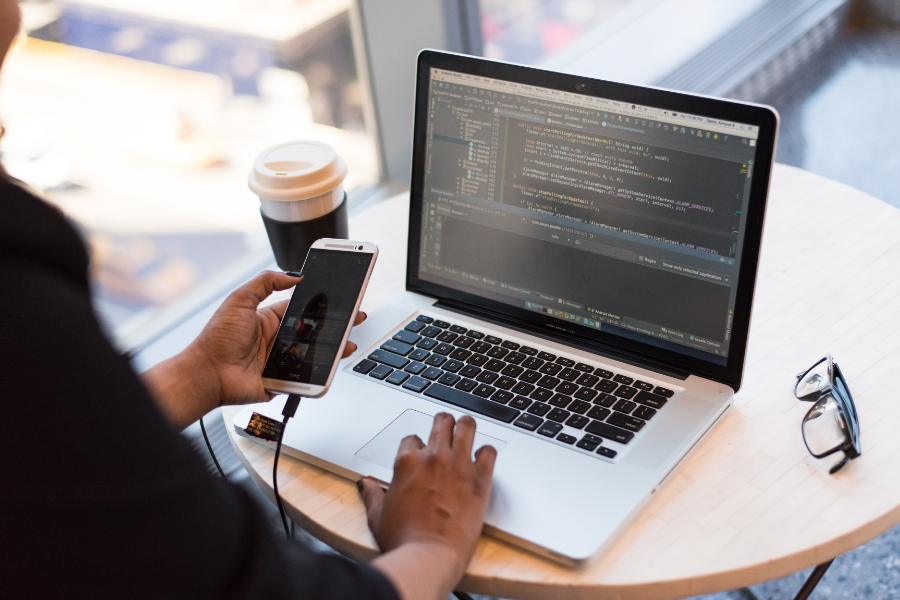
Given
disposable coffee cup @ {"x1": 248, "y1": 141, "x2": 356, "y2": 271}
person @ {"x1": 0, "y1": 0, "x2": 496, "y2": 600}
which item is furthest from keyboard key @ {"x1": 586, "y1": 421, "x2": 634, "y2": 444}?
disposable coffee cup @ {"x1": 248, "y1": 141, "x2": 356, "y2": 271}

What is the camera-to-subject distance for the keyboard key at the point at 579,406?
822 millimetres

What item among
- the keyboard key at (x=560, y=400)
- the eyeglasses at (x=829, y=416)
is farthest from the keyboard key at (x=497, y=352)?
the eyeglasses at (x=829, y=416)

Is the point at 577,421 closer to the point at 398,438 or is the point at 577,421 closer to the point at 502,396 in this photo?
the point at 502,396

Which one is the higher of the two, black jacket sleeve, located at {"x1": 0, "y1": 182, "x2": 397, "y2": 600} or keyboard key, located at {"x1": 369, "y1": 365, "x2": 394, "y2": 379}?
black jacket sleeve, located at {"x1": 0, "y1": 182, "x2": 397, "y2": 600}

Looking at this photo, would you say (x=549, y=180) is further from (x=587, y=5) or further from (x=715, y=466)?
(x=587, y=5)

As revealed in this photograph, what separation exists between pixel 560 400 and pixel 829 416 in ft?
0.97

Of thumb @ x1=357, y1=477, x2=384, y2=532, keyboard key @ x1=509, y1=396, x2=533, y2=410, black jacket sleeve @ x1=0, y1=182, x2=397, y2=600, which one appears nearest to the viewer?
black jacket sleeve @ x1=0, y1=182, x2=397, y2=600

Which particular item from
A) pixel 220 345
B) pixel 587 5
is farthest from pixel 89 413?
pixel 587 5

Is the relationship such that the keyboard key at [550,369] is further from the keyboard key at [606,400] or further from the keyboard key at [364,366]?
the keyboard key at [364,366]

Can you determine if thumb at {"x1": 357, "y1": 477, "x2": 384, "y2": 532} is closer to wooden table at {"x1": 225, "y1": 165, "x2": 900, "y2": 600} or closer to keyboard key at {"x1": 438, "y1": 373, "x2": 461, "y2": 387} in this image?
wooden table at {"x1": 225, "y1": 165, "x2": 900, "y2": 600}

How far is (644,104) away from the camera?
2.68ft

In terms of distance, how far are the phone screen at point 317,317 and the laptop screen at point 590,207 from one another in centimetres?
15

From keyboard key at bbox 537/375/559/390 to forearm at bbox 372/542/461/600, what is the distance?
0.25 metres

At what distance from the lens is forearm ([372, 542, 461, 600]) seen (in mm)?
631
